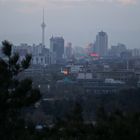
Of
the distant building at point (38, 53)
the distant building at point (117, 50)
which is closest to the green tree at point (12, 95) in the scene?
the distant building at point (38, 53)

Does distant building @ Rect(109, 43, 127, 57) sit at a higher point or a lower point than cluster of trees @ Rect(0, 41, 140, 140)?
higher

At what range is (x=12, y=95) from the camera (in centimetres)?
1053

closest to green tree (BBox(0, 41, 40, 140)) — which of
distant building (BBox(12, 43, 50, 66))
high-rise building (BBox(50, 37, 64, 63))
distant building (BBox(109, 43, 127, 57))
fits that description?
distant building (BBox(12, 43, 50, 66))

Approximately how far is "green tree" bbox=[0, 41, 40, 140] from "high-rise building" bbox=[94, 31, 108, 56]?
9406 centimetres

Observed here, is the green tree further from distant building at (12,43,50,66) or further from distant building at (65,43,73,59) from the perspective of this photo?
distant building at (65,43,73,59)

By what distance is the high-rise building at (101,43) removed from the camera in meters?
106

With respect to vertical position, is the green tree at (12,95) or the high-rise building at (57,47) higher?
the high-rise building at (57,47)

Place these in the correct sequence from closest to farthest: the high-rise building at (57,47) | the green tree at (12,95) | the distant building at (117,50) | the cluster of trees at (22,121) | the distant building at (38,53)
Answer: the cluster of trees at (22,121)
the green tree at (12,95)
the distant building at (38,53)
the high-rise building at (57,47)
the distant building at (117,50)

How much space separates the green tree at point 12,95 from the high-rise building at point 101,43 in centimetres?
9406

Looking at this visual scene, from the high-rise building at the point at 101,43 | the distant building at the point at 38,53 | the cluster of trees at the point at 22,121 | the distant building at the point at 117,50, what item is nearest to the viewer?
the cluster of trees at the point at 22,121

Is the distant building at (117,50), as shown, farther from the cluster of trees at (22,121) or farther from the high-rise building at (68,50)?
the cluster of trees at (22,121)

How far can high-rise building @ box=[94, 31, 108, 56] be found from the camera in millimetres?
105500

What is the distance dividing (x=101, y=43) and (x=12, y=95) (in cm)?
9628

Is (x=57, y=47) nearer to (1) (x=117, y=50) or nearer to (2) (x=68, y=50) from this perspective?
(2) (x=68, y=50)
